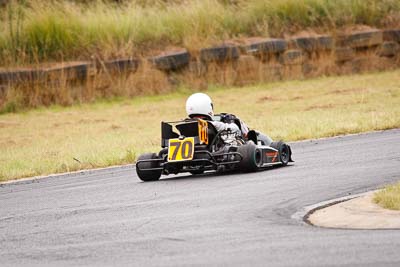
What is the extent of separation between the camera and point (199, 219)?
1021 centimetres

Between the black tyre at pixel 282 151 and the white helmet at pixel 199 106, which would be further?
the black tyre at pixel 282 151

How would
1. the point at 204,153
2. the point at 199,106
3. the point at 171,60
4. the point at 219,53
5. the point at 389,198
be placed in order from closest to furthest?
the point at 389,198, the point at 204,153, the point at 199,106, the point at 171,60, the point at 219,53

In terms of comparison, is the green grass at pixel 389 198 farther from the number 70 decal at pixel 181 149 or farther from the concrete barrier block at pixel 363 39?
the concrete barrier block at pixel 363 39

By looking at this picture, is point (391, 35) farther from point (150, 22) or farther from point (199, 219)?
point (199, 219)

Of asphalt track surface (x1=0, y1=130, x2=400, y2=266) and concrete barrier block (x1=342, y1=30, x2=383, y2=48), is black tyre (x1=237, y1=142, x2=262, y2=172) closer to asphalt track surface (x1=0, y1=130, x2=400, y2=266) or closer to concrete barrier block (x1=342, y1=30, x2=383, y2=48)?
asphalt track surface (x1=0, y1=130, x2=400, y2=266)

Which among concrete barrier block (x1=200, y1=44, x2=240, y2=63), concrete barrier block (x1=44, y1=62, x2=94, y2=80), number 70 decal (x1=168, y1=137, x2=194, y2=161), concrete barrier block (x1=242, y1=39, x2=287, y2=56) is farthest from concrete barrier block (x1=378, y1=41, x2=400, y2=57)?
number 70 decal (x1=168, y1=137, x2=194, y2=161)

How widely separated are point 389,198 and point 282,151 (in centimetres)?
505

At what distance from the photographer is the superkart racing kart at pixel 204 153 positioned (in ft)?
46.2

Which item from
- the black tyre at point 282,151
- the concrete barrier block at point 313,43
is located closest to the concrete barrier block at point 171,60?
the concrete barrier block at point 313,43

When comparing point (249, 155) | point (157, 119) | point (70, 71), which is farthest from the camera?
point (70, 71)

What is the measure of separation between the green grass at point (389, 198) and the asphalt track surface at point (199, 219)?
811 millimetres

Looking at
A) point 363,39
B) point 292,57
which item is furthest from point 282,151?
point 363,39

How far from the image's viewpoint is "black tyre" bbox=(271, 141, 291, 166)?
14828mm

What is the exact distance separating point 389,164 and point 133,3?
20.2m
